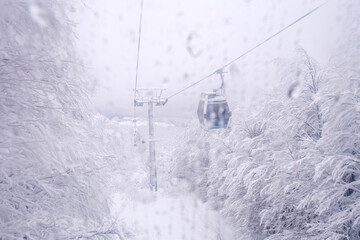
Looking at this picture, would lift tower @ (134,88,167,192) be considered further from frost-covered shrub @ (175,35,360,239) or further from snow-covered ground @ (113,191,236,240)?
frost-covered shrub @ (175,35,360,239)

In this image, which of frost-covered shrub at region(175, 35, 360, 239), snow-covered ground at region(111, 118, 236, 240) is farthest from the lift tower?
frost-covered shrub at region(175, 35, 360, 239)

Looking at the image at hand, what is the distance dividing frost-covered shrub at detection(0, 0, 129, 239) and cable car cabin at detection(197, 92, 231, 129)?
322cm

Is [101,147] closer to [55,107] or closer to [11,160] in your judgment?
[55,107]

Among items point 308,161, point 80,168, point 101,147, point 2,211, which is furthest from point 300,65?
point 2,211

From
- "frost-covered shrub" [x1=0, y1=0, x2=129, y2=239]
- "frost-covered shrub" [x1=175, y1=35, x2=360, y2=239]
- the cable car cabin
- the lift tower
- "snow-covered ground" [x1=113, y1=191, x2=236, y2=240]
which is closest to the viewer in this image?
"frost-covered shrub" [x1=0, y1=0, x2=129, y2=239]

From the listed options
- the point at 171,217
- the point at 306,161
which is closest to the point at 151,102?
the point at 171,217

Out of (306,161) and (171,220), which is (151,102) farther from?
(306,161)

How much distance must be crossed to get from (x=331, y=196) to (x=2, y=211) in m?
7.57

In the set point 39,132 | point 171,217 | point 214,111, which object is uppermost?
point 214,111

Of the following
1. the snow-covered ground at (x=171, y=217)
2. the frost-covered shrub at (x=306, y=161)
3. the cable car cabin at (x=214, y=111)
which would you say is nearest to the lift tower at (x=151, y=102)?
the snow-covered ground at (x=171, y=217)

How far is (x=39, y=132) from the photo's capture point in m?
3.60

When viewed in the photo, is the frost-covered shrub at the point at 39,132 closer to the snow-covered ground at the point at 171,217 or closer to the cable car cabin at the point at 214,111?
the cable car cabin at the point at 214,111

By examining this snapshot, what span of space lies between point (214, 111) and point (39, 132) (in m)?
4.15

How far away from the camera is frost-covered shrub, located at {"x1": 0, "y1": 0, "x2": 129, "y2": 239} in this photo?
3326mm
